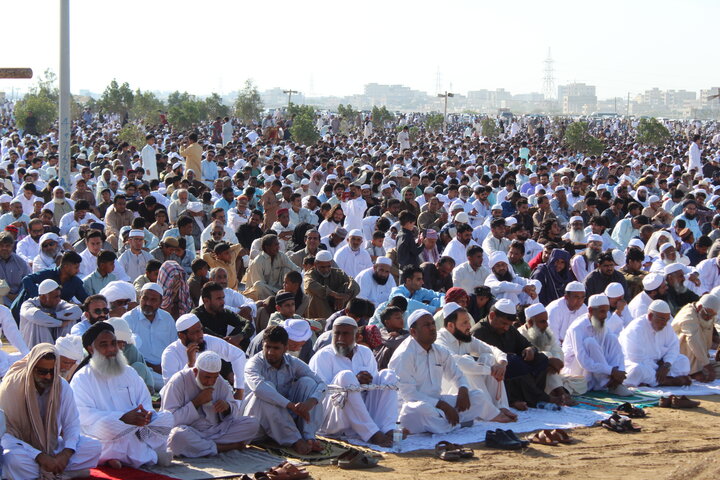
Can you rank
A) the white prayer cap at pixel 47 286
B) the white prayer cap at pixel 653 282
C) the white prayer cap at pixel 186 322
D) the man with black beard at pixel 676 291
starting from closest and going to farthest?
the white prayer cap at pixel 186 322 → the white prayer cap at pixel 47 286 → the white prayer cap at pixel 653 282 → the man with black beard at pixel 676 291

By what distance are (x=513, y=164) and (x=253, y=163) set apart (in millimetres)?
7215

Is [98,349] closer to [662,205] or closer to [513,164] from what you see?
[662,205]

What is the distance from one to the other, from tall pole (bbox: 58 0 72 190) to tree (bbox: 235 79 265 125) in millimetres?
30996

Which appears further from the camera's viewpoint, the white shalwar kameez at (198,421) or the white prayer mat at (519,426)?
the white prayer mat at (519,426)

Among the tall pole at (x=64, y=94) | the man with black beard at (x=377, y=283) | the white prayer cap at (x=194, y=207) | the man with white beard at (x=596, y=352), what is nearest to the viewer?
the man with white beard at (x=596, y=352)

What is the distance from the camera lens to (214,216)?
1080 cm

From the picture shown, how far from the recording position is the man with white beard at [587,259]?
10.3m

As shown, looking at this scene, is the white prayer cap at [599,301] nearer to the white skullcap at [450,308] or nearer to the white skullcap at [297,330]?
the white skullcap at [450,308]

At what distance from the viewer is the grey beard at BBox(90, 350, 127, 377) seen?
18.6 ft

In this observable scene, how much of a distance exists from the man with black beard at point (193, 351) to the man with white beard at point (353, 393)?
47 cm

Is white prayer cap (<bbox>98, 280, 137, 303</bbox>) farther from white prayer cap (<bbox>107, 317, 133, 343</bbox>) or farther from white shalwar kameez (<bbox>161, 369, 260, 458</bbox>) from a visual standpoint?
white shalwar kameez (<bbox>161, 369, 260, 458</bbox>)

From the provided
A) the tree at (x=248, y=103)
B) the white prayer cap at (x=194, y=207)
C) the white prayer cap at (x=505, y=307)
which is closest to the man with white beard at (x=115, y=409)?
the white prayer cap at (x=505, y=307)

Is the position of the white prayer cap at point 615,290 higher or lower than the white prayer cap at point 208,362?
higher

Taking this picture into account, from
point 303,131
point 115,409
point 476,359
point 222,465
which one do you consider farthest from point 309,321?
point 303,131
